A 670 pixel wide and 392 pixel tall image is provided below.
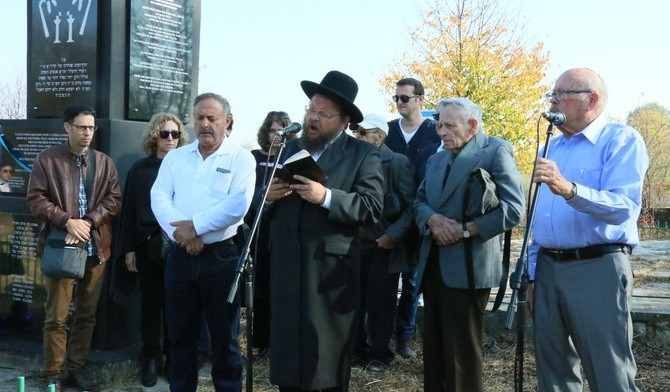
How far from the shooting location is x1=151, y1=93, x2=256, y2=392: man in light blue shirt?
4727 millimetres

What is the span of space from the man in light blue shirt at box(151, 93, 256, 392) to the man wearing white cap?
1131 millimetres

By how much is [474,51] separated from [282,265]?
17.0 m

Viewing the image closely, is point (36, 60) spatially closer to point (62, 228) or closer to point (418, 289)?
point (62, 228)

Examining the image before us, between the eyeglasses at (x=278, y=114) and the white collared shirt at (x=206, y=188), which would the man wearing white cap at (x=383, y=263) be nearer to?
the eyeglasses at (x=278, y=114)

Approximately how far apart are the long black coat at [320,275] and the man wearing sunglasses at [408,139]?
76.7 inches

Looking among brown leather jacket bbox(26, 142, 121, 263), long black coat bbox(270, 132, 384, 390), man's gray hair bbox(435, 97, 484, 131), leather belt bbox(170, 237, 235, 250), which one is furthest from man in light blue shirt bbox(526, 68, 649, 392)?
brown leather jacket bbox(26, 142, 121, 263)

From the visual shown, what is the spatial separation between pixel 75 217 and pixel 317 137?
2.26m

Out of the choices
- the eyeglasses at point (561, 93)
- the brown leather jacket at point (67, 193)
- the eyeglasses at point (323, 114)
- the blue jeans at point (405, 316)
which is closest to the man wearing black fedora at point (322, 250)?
the eyeglasses at point (323, 114)

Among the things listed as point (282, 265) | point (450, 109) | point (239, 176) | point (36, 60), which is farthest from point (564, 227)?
point (36, 60)

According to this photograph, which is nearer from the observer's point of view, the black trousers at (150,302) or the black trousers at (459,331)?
the black trousers at (459,331)

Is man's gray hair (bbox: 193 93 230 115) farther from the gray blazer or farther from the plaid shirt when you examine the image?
the gray blazer

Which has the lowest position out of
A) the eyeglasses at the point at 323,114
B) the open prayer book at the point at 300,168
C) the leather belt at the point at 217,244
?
the leather belt at the point at 217,244

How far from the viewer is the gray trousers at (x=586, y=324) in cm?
362

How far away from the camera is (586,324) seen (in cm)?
368
